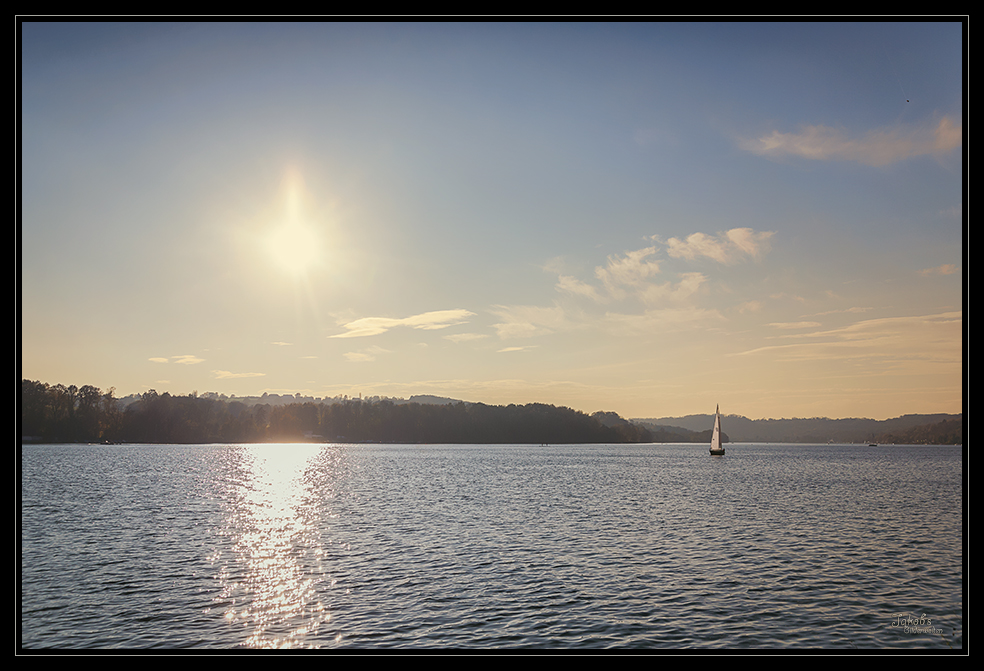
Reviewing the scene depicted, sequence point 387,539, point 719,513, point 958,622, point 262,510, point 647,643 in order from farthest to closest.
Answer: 1. point 262,510
2. point 719,513
3. point 387,539
4. point 958,622
5. point 647,643

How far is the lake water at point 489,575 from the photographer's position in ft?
84.6

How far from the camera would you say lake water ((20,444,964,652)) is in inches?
1015

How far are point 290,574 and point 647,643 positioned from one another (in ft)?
71.5

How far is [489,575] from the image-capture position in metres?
35.6

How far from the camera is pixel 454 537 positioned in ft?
162

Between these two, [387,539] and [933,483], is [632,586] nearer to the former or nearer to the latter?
[387,539]
